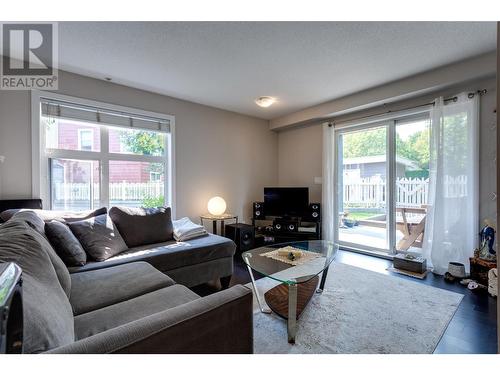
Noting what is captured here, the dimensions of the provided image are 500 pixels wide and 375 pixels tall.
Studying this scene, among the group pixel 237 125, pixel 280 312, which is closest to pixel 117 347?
pixel 280 312

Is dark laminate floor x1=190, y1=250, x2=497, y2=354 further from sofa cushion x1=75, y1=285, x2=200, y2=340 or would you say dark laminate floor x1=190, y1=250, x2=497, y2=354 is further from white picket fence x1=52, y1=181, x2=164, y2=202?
white picket fence x1=52, y1=181, x2=164, y2=202

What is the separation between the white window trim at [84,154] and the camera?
8.18 feet

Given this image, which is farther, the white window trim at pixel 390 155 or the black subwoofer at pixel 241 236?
the black subwoofer at pixel 241 236

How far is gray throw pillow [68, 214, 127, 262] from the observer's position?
80.4 inches

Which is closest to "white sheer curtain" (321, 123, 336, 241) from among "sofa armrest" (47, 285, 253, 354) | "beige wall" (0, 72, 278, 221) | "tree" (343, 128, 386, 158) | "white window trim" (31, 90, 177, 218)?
"tree" (343, 128, 386, 158)

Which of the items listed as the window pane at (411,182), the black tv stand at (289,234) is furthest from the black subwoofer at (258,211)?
the window pane at (411,182)

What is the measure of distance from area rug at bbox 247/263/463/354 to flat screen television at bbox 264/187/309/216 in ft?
5.19

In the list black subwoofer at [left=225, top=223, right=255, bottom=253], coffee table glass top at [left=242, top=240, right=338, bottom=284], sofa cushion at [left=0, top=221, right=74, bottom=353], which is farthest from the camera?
black subwoofer at [left=225, top=223, right=255, bottom=253]

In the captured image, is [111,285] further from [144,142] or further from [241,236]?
[144,142]

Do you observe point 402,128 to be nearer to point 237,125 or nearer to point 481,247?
point 481,247

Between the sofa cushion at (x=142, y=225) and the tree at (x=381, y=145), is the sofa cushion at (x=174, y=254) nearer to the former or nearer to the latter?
the sofa cushion at (x=142, y=225)

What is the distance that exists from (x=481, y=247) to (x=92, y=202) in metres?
4.60

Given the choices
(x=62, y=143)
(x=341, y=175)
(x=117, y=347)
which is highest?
(x=62, y=143)

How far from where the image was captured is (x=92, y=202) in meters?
2.97
